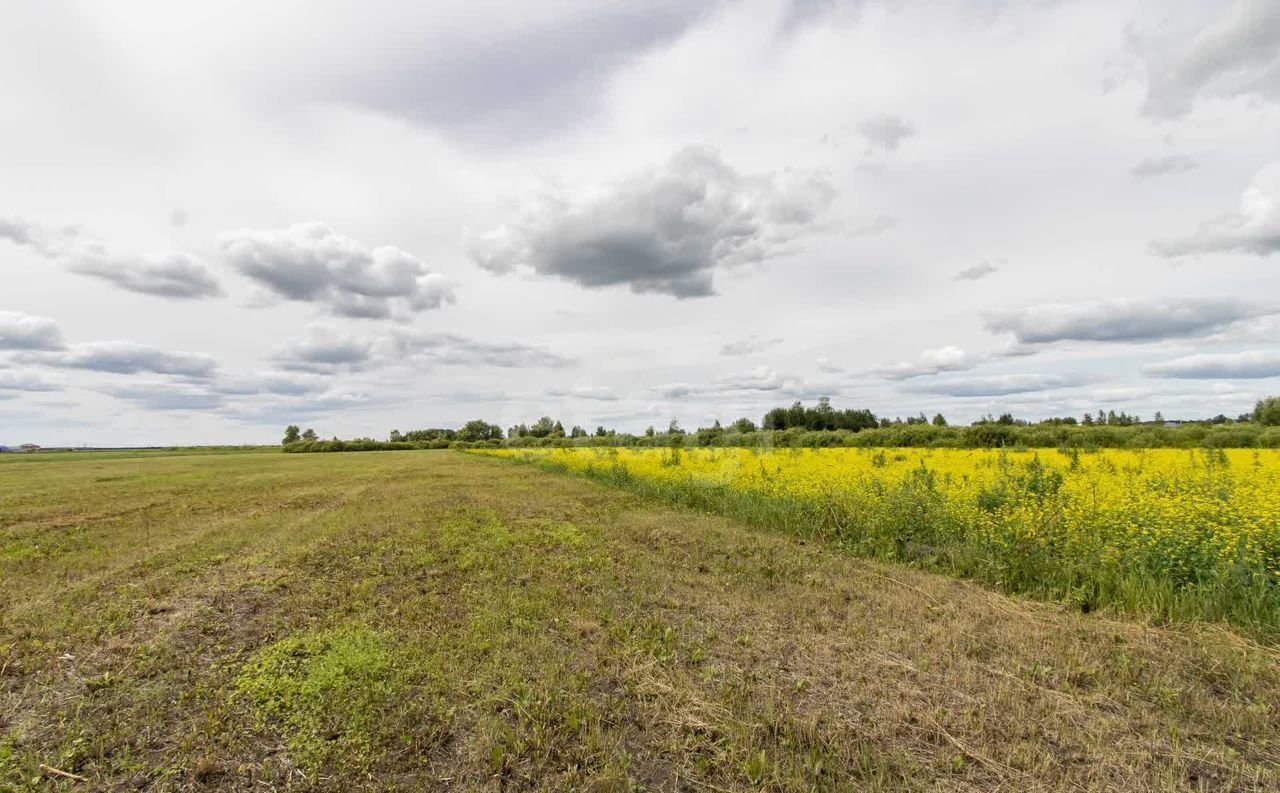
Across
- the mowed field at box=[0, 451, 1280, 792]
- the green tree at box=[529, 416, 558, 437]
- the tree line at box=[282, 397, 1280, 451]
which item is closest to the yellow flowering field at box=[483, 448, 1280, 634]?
the mowed field at box=[0, 451, 1280, 792]

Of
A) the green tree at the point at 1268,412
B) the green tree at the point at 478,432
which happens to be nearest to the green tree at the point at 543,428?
the green tree at the point at 478,432

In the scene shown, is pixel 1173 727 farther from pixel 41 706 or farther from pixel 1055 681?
pixel 41 706

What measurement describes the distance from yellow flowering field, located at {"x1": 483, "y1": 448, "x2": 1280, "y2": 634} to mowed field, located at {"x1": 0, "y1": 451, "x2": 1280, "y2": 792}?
2.04ft

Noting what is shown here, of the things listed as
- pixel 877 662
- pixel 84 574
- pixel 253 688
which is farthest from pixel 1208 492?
pixel 84 574

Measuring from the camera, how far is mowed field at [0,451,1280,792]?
360 centimetres

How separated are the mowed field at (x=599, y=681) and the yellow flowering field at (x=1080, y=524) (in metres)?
0.62

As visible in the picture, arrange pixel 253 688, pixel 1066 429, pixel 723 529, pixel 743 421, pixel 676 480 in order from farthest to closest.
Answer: pixel 743 421 < pixel 1066 429 < pixel 676 480 < pixel 723 529 < pixel 253 688

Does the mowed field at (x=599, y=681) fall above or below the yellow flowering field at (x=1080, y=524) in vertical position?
below

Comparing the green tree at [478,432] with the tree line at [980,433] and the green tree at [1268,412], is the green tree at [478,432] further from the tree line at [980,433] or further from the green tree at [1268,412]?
the green tree at [1268,412]

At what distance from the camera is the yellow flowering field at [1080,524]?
6.13m

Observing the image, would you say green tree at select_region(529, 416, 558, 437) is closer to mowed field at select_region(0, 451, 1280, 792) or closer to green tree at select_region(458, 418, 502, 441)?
green tree at select_region(458, 418, 502, 441)

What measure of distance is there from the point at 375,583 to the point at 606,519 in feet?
21.8

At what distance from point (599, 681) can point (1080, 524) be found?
7484 millimetres

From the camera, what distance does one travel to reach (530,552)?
32.3ft
